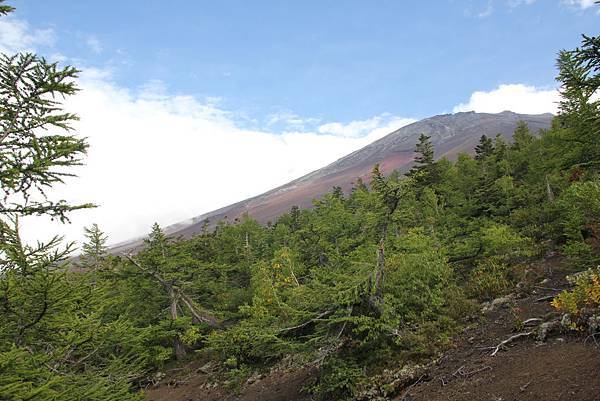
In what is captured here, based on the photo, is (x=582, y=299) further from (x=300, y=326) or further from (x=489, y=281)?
(x=300, y=326)

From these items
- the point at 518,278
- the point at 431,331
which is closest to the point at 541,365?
the point at 431,331

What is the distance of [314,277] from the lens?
15.0 meters

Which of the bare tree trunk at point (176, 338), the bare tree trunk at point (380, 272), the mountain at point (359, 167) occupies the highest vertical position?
the mountain at point (359, 167)

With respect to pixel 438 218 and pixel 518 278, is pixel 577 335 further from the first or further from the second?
pixel 438 218

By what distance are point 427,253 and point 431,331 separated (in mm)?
2996

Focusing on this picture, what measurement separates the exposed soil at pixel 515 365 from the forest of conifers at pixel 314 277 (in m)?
0.92

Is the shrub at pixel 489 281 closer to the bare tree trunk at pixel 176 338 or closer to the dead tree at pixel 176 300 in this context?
the dead tree at pixel 176 300

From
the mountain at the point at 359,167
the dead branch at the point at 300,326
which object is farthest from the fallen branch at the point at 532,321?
the mountain at the point at 359,167

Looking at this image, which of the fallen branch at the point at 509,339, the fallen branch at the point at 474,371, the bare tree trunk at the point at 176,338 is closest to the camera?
the fallen branch at the point at 474,371

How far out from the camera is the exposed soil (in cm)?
773

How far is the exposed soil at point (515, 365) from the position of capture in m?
7.73

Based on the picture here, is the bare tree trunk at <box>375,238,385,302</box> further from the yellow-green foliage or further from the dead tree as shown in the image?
the dead tree

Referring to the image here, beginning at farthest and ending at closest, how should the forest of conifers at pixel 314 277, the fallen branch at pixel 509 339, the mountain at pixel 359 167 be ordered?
the mountain at pixel 359 167, the fallen branch at pixel 509 339, the forest of conifers at pixel 314 277

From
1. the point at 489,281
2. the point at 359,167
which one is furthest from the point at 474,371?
the point at 359,167
